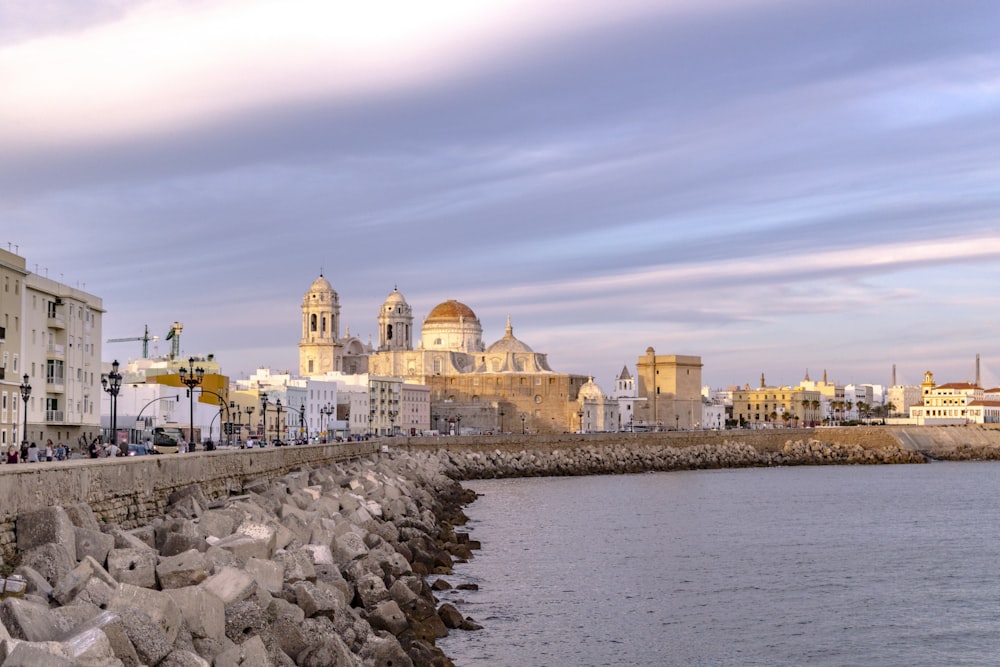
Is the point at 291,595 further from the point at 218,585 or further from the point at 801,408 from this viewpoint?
the point at 801,408

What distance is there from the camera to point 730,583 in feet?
77.0

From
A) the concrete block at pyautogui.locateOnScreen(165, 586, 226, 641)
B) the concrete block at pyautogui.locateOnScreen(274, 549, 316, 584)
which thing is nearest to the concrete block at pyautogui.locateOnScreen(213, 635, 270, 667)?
the concrete block at pyautogui.locateOnScreen(165, 586, 226, 641)

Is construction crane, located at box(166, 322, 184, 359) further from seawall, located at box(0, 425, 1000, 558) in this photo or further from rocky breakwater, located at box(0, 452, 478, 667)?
rocky breakwater, located at box(0, 452, 478, 667)

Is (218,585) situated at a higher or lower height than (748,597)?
higher

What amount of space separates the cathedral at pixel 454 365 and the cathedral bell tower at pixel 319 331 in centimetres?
9

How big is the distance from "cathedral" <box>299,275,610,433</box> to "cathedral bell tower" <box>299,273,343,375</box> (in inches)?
3.4

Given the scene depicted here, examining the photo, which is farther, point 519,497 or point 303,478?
point 519,497

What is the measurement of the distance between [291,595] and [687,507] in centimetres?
3143

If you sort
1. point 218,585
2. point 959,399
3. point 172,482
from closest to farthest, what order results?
point 218,585 < point 172,482 < point 959,399

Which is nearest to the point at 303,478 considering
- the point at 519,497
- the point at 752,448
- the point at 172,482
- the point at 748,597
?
the point at 172,482

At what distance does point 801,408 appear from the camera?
160500 millimetres

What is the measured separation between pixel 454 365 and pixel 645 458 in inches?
1713

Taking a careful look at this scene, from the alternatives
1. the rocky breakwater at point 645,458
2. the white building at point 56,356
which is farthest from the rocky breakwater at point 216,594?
the rocky breakwater at point 645,458

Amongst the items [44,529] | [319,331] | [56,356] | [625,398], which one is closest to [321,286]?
[319,331]
